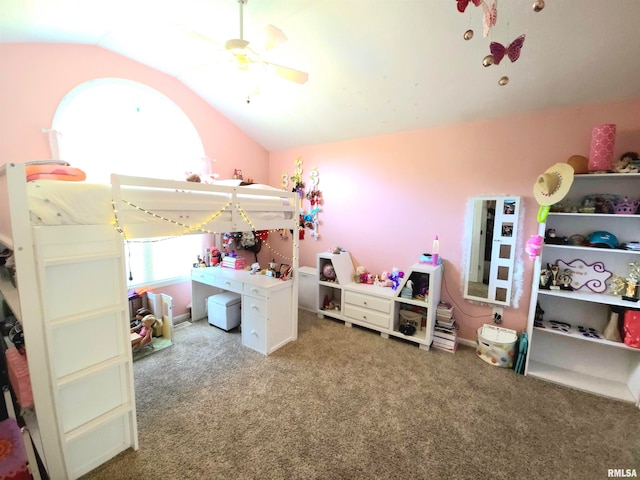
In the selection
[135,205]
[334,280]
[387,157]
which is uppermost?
[387,157]

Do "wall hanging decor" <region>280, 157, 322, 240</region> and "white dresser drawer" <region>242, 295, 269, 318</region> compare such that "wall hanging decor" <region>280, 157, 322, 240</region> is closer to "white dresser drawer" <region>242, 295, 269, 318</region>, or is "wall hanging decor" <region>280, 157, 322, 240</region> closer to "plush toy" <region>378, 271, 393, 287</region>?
"plush toy" <region>378, 271, 393, 287</region>

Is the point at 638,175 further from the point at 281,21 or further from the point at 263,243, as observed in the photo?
the point at 263,243

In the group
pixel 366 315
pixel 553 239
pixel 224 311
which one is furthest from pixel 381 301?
pixel 224 311

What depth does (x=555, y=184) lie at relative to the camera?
2193 millimetres

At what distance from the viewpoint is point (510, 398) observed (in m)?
2.15

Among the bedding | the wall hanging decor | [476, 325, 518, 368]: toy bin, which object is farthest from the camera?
the wall hanging decor

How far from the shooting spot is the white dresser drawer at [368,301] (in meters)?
3.04

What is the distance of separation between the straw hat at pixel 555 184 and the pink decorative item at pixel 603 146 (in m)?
0.19

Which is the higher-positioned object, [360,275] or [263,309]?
[360,275]

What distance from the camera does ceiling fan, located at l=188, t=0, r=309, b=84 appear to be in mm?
1625

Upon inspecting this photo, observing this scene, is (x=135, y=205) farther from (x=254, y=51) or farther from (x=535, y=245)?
(x=535, y=245)

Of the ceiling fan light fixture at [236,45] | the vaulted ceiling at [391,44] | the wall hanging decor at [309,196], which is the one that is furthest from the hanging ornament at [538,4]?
the wall hanging decor at [309,196]

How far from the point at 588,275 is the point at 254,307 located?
3.12 m

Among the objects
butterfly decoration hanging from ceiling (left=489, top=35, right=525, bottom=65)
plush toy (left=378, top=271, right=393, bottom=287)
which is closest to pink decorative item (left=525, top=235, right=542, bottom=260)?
plush toy (left=378, top=271, right=393, bottom=287)
